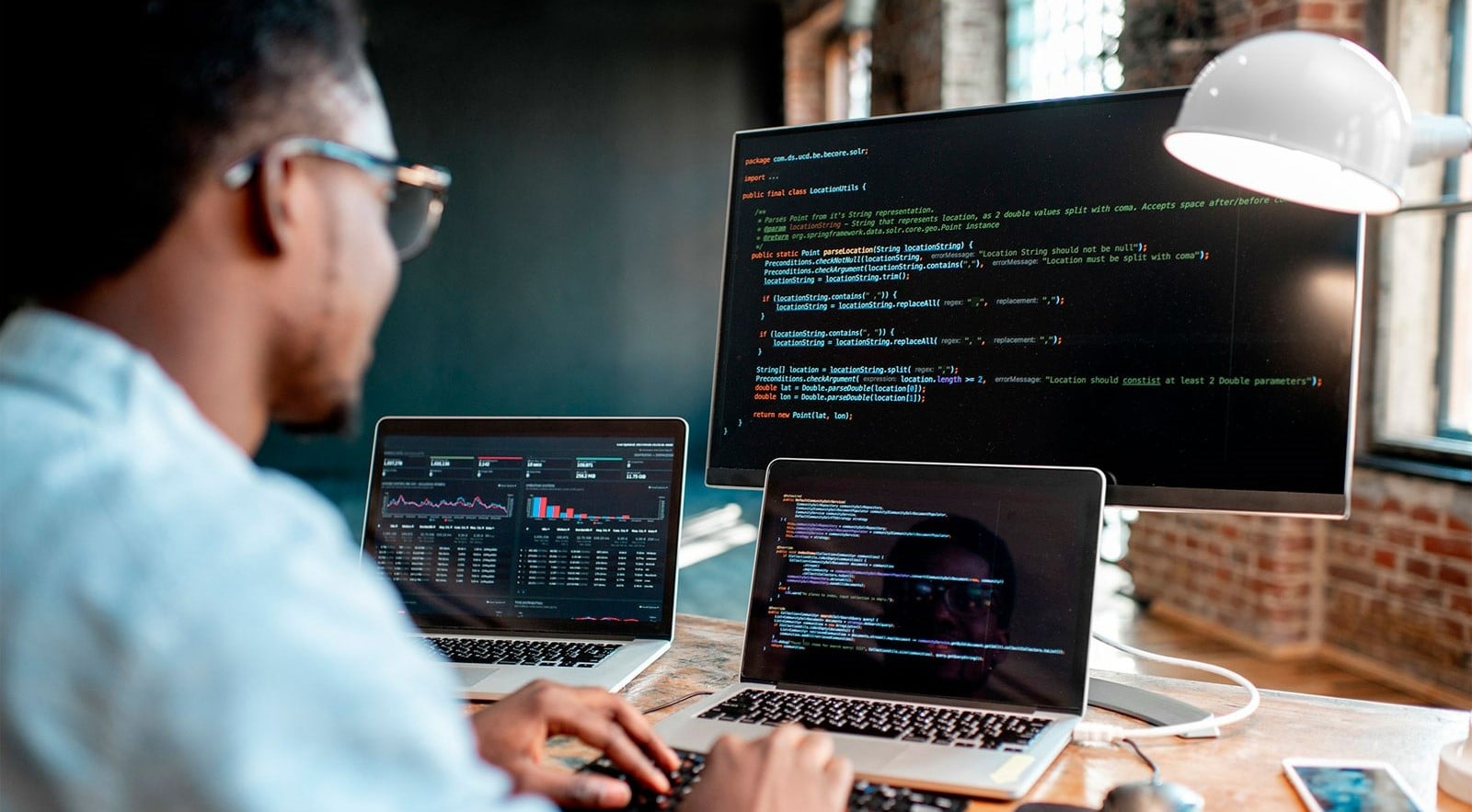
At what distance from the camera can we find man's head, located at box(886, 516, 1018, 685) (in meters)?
1.07

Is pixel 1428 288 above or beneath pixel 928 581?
above

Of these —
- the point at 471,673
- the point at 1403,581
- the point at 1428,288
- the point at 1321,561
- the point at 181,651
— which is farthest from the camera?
the point at 1321,561

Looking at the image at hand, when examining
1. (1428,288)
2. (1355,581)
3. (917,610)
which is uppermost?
(1428,288)

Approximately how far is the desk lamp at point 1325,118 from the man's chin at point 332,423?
0.68m

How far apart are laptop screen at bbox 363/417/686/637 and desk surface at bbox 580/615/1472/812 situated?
0.13m

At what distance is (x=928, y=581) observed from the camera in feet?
3.63

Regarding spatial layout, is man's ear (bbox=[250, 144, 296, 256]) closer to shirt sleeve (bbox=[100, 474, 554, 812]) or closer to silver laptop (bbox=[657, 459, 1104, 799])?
shirt sleeve (bbox=[100, 474, 554, 812])

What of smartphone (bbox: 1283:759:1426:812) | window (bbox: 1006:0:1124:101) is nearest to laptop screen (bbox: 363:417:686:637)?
smartphone (bbox: 1283:759:1426:812)

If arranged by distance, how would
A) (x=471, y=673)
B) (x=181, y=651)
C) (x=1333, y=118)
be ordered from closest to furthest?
(x=181, y=651) < (x=1333, y=118) < (x=471, y=673)

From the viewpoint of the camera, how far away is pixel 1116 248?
1.16m

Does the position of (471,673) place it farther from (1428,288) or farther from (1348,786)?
(1428,288)

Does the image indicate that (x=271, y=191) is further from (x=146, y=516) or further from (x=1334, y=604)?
(x=1334, y=604)

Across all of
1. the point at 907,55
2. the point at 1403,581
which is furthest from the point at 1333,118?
the point at 907,55

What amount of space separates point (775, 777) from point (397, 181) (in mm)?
464
